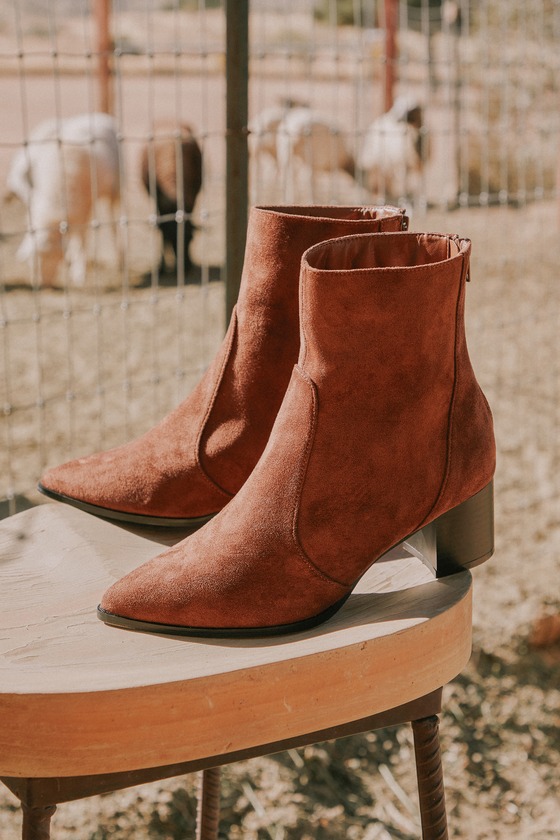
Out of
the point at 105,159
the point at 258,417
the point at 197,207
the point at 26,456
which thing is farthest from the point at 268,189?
the point at 258,417

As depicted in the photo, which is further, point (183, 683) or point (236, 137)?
point (236, 137)

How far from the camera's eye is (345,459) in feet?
2.30

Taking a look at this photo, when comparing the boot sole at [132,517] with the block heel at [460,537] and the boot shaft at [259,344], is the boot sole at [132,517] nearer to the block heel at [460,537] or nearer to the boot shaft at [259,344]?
the boot shaft at [259,344]

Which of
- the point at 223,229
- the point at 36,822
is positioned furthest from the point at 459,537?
the point at 223,229

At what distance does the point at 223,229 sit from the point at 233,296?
10.0 feet

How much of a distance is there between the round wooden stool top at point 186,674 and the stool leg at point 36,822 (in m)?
0.04

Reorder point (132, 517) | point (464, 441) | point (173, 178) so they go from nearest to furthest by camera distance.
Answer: point (464, 441), point (132, 517), point (173, 178)

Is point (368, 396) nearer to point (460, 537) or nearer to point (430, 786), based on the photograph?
point (460, 537)

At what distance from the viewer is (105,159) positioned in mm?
5312

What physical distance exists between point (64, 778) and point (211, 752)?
0.32ft

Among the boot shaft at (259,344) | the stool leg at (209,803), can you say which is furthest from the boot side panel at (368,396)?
the stool leg at (209,803)

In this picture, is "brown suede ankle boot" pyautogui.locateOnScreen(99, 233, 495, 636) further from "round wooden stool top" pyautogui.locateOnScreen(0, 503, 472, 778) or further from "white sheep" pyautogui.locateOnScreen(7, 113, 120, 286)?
"white sheep" pyautogui.locateOnScreen(7, 113, 120, 286)

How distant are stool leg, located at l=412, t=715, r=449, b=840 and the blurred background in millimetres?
754

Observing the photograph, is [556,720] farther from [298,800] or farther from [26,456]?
[26,456]
